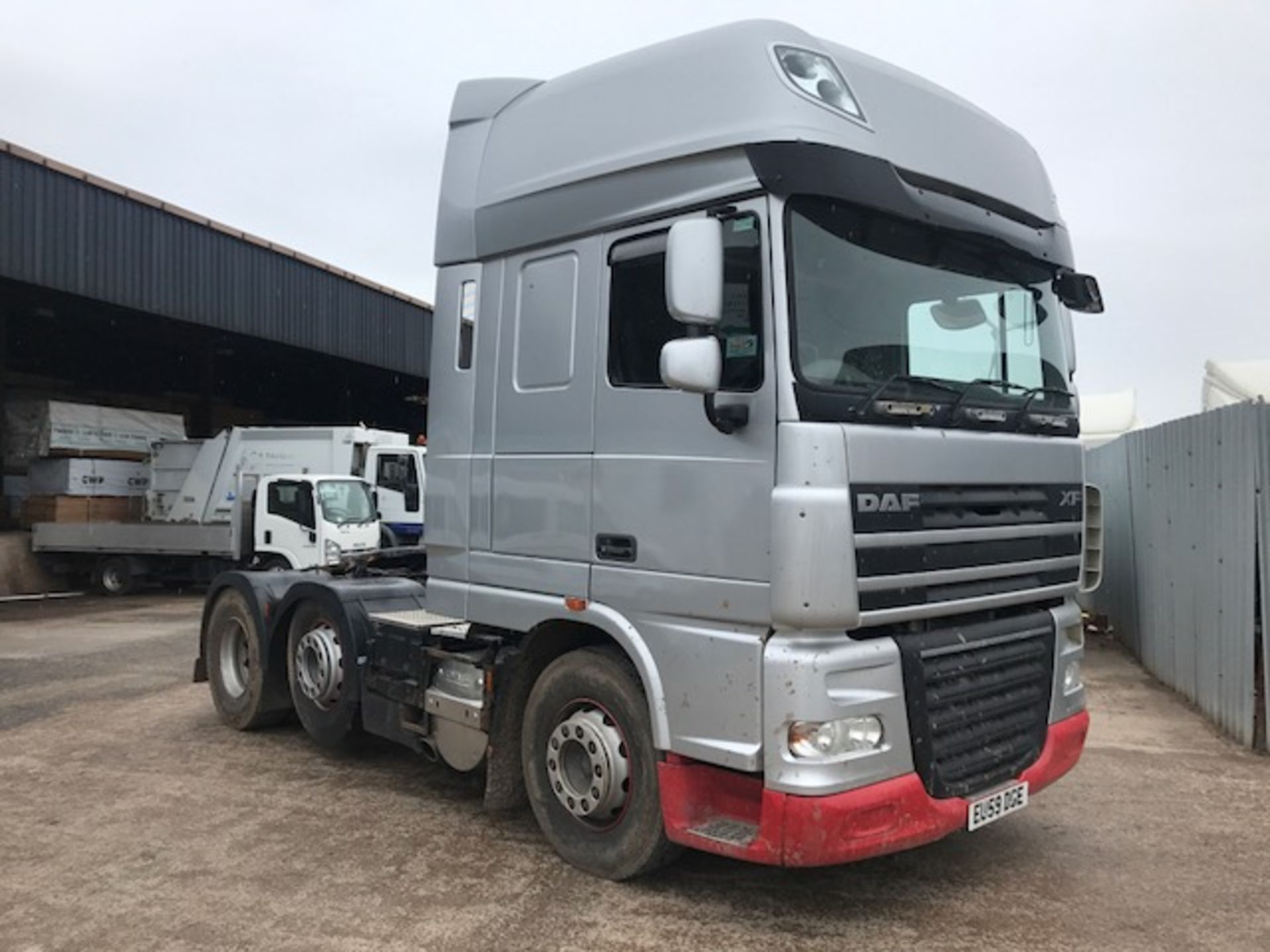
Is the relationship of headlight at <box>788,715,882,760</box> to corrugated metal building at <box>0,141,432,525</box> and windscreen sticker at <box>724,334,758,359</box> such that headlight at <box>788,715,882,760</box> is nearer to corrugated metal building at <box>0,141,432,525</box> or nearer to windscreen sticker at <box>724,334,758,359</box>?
windscreen sticker at <box>724,334,758,359</box>

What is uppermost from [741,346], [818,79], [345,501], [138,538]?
[818,79]

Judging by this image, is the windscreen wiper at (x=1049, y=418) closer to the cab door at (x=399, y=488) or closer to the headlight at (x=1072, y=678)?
the headlight at (x=1072, y=678)

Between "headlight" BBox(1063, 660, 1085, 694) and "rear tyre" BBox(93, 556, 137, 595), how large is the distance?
18.5 m

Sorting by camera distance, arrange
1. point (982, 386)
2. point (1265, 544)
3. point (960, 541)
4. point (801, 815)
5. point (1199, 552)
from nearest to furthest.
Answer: point (801, 815) → point (960, 541) → point (982, 386) → point (1265, 544) → point (1199, 552)

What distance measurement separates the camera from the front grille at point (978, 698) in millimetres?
3602

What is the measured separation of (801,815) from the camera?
3332 millimetres

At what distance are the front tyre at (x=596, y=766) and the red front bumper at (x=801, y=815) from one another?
191 millimetres

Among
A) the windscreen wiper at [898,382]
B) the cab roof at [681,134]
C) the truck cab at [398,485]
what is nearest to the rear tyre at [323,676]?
the cab roof at [681,134]

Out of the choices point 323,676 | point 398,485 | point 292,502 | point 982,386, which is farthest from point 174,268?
point 982,386

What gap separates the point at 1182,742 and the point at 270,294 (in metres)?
17.7

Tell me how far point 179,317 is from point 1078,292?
1654 centimetres

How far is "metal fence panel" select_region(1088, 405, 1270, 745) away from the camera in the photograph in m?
6.59

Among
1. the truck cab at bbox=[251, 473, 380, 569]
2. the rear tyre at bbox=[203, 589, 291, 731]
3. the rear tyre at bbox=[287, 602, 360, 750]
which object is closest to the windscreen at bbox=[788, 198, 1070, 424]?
the rear tyre at bbox=[287, 602, 360, 750]

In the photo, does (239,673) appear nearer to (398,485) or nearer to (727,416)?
(727,416)
